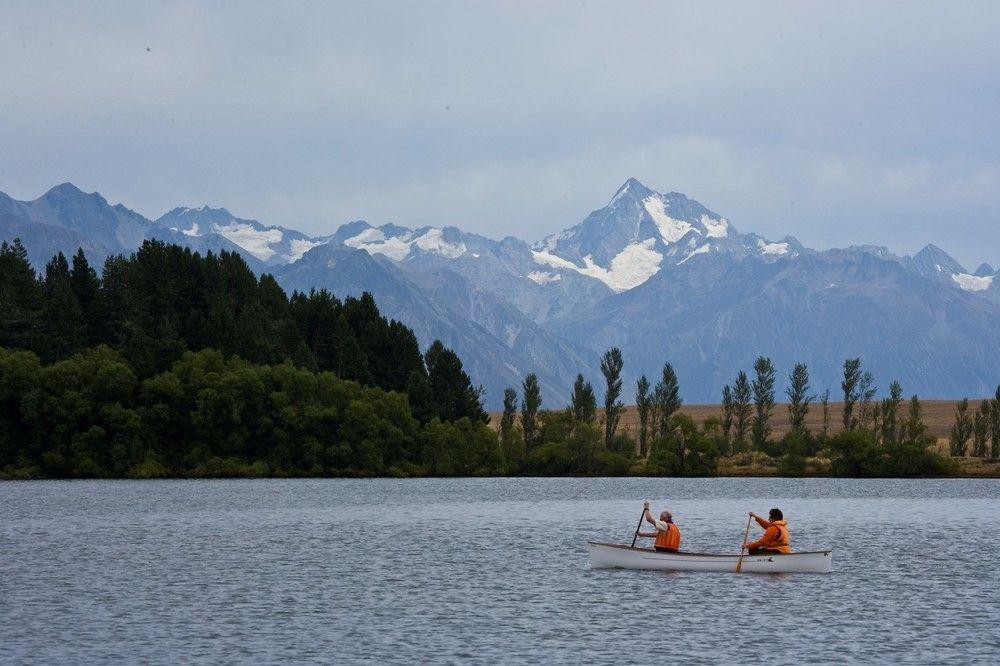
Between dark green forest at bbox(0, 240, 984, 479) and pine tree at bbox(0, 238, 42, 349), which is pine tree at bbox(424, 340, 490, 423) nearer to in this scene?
dark green forest at bbox(0, 240, 984, 479)

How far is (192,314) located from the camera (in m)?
195

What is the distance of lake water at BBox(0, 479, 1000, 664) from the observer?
161ft

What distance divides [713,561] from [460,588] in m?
14.2

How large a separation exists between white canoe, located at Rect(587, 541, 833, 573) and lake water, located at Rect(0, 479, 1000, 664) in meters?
0.59

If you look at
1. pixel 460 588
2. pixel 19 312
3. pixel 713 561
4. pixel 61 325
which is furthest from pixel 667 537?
pixel 19 312

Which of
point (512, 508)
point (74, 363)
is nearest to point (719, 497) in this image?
point (512, 508)

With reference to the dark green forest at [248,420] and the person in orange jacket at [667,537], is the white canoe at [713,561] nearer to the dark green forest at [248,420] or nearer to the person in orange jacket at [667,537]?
the person in orange jacket at [667,537]

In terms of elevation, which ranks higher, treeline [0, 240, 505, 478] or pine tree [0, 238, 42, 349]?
pine tree [0, 238, 42, 349]

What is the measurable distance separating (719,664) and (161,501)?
8803 cm

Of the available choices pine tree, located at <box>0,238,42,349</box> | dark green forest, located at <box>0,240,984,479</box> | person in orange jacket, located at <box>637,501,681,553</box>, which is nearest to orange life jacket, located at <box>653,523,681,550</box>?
person in orange jacket, located at <box>637,501,681,553</box>

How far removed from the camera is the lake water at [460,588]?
161 feet

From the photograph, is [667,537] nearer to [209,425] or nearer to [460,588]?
[460,588]

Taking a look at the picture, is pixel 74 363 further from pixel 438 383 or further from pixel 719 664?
pixel 719 664

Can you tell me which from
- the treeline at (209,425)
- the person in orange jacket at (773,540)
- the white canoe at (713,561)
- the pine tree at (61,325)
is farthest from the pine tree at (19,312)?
the person in orange jacket at (773,540)
